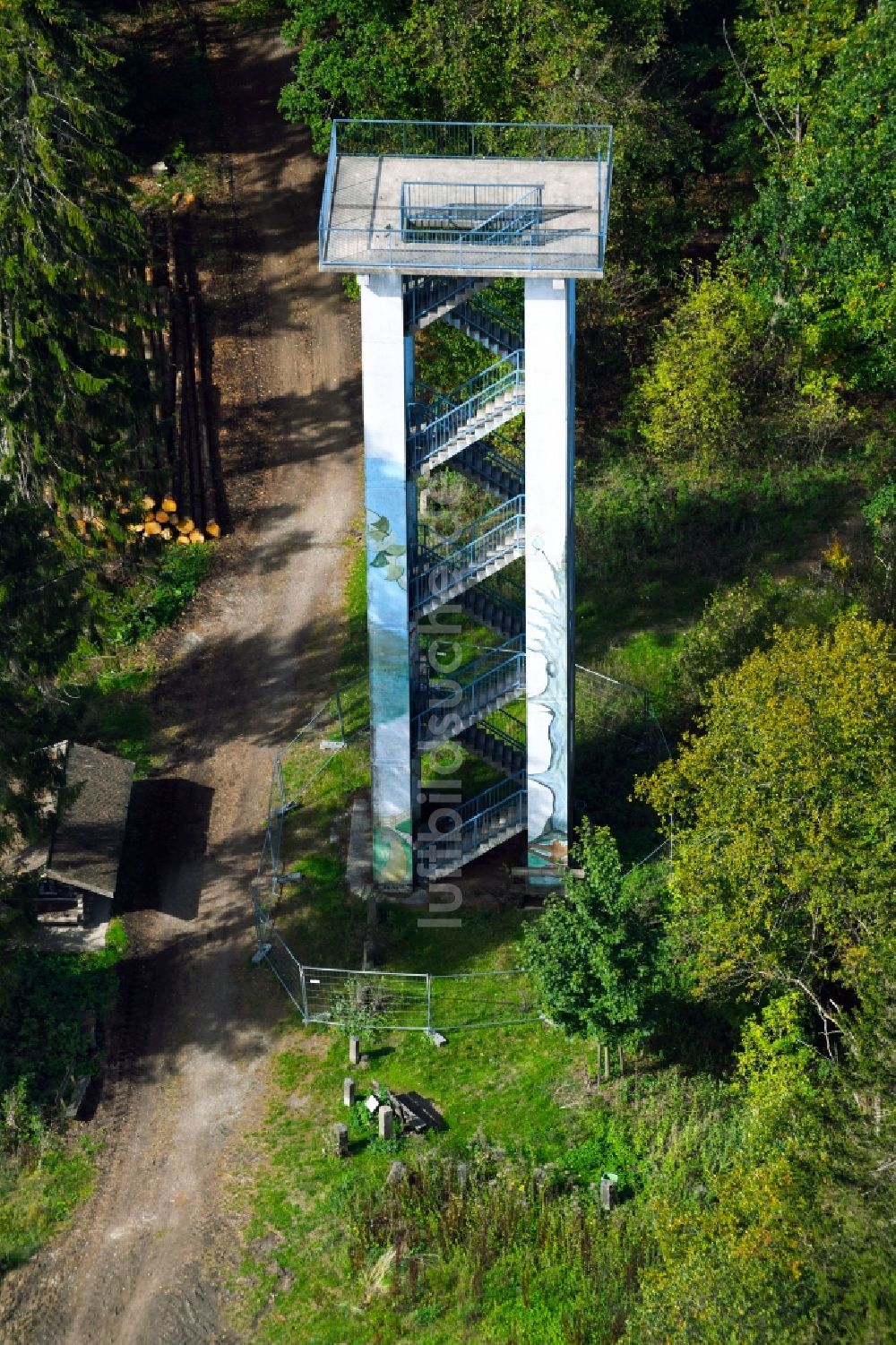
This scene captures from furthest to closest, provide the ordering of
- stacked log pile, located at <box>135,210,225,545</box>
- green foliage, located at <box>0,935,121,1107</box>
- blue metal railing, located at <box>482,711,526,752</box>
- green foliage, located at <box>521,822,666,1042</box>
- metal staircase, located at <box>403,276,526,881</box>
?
stacked log pile, located at <box>135,210,225,545</box> < blue metal railing, located at <box>482,711,526,752</box> < metal staircase, located at <box>403,276,526,881</box> < green foliage, located at <box>0,935,121,1107</box> < green foliage, located at <box>521,822,666,1042</box>

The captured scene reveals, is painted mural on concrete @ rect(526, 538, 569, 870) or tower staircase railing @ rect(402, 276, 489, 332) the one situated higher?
tower staircase railing @ rect(402, 276, 489, 332)

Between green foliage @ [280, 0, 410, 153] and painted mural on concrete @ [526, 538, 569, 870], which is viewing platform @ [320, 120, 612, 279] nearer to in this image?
painted mural on concrete @ [526, 538, 569, 870]

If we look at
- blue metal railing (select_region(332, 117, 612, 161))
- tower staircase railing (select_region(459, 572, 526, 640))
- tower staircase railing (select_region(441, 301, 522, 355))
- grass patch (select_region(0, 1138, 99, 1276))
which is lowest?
grass patch (select_region(0, 1138, 99, 1276))

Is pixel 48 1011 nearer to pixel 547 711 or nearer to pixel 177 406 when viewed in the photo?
pixel 547 711

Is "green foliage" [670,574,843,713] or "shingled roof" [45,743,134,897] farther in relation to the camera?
"green foliage" [670,574,843,713]

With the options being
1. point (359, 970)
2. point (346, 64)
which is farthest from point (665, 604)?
point (346, 64)

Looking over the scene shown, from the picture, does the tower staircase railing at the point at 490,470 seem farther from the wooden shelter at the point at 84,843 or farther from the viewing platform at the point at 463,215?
the wooden shelter at the point at 84,843

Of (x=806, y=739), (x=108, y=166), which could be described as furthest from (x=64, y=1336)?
(x=108, y=166)

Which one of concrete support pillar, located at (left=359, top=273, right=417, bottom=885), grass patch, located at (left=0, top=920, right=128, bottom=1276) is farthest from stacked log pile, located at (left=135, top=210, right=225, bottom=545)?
grass patch, located at (left=0, top=920, right=128, bottom=1276)
